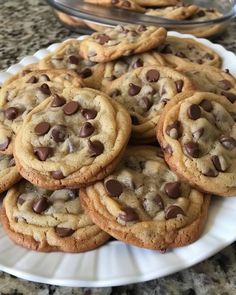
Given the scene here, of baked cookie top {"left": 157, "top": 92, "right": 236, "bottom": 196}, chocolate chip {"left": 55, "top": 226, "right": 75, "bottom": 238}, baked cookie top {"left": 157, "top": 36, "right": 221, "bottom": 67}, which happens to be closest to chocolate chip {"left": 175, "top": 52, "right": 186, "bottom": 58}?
baked cookie top {"left": 157, "top": 36, "right": 221, "bottom": 67}

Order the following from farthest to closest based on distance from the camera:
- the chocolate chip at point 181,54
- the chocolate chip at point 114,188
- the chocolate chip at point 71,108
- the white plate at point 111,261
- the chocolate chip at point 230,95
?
the chocolate chip at point 181,54
the chocolate chip at point 230,95
the chocolate chip at point 71,108
the chocolate chip at point 114,188
the white plate at point 111,261

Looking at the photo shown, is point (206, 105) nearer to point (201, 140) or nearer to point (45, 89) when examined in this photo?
point (201, 140)

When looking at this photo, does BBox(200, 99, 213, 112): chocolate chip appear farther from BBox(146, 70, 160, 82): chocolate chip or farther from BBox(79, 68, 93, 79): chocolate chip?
BBox(79, 68, 93, 79): chocolate chip

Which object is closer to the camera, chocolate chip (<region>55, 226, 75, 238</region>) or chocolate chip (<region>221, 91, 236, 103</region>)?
chocolate chip (<region>55, 226, 75, 238</region>)

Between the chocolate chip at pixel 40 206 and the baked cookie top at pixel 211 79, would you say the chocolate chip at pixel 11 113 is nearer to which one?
the chocolate chip at pixel 40 206

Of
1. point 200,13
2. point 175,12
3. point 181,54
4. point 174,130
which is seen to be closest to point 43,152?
point 174,130

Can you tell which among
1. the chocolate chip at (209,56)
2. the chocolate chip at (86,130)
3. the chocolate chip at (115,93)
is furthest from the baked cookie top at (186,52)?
the chocolate chip at (86,130)
